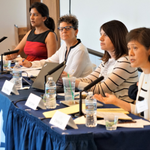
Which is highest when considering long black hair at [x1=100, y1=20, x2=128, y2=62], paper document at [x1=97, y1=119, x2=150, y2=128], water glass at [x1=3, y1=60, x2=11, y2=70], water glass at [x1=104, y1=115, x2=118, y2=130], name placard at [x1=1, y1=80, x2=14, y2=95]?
long black hair at [x1=100, y1=20, x2=128, y2=62]

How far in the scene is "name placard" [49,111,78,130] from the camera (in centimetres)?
132

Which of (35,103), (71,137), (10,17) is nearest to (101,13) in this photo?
(35,103)

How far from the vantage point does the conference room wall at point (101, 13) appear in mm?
2877

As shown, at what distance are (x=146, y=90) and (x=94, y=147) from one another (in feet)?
2.16

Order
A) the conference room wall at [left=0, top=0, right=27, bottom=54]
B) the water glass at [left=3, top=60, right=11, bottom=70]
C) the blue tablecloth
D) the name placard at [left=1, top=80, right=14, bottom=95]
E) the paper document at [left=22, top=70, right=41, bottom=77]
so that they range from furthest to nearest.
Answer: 1. the conference room wall at [left=0, top=0, right=27, bottom=54]
2. the water glass at [left=3, top=60, right=11, bottom=70]
3. the paper document at [left=22, top=70, right=41, bottom=77]
4. the name placard at [left=1, top=80, right=14, bottom=95]
5. the blue tablecloth

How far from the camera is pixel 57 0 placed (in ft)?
17.6

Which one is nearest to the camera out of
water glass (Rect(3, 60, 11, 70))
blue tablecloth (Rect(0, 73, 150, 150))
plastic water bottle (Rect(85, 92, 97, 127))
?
blue tablecloth (Rect(0, 73, 150, 150))

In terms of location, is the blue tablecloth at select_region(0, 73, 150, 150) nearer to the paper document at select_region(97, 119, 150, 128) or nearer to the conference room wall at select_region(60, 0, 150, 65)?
the paper document at select_region(97, 119, 150, 128)

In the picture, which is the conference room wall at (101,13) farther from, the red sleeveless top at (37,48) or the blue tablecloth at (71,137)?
the blue tablecloth at (71,137)

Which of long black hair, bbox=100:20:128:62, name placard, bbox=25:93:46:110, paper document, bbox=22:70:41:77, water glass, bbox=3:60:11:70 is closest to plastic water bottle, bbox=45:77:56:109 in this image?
name placard, bbox=25:93:46:110

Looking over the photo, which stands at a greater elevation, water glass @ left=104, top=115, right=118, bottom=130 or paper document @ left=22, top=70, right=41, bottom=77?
water glass @ left=104, top=115, right=118, bottom=130

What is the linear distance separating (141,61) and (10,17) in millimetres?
5154

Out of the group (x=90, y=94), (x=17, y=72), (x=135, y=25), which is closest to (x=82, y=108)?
(x=90, y=94)

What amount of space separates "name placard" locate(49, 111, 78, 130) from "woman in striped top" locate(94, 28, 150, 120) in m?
0.50
